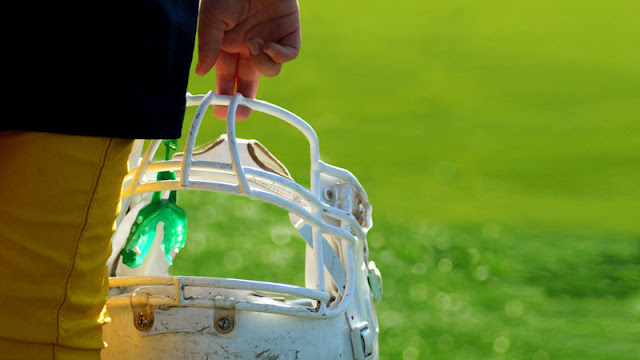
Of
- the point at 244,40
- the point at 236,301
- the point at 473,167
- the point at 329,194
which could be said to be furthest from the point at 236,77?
the point at 473,167

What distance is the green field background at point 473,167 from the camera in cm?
244

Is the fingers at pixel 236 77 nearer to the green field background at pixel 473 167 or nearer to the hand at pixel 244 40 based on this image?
the hand at pixel 244 40

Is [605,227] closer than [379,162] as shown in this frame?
Yes

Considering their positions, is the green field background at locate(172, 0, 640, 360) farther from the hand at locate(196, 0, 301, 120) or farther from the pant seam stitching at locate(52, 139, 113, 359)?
the pant seam stitching at locate(52, 139, 113, 359)

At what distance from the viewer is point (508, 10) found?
6.90 metres

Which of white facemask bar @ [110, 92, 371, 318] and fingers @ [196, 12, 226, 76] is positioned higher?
fingers @ [196, 12, 226, 76]

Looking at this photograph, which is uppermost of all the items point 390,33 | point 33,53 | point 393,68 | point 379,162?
point 390,33

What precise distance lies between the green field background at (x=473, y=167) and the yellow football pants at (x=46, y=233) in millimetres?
1262

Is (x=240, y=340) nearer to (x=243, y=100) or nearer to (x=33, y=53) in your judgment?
(x=243, y=100)

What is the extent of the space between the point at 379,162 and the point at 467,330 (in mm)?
1854

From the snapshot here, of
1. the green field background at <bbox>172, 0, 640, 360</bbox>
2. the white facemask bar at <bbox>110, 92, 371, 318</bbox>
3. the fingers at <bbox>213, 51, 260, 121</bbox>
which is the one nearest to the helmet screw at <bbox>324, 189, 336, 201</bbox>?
the white facemask bar at <bbox>110, 92, 371, 318</bbox>

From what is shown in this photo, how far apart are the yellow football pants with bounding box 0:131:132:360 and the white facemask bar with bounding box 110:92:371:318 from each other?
20 centimetres

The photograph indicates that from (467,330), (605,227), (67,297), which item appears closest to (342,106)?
(605,227)

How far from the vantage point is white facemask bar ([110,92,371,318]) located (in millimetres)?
1108
